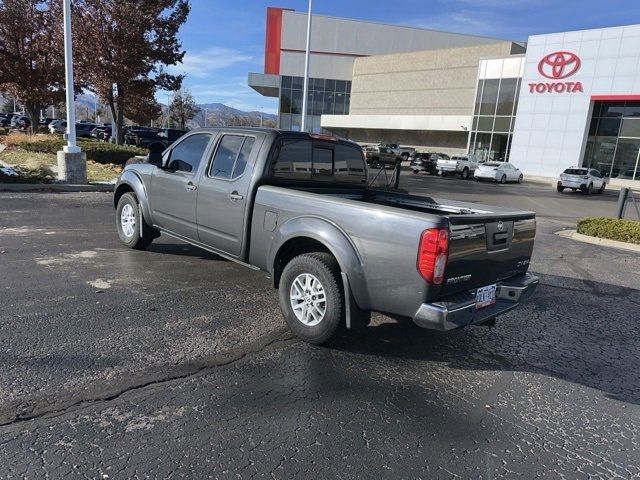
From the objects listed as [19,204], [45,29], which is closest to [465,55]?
[45,29]

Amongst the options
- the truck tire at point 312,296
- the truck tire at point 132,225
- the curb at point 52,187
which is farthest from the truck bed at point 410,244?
the curb at point 52,187

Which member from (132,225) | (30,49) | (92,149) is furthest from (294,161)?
(30,49)

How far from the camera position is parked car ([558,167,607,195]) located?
2773cm

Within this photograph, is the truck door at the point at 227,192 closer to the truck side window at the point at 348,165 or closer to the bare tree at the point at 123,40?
the truck side window at the point at 348,165

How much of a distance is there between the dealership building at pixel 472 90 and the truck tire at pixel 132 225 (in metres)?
37.6

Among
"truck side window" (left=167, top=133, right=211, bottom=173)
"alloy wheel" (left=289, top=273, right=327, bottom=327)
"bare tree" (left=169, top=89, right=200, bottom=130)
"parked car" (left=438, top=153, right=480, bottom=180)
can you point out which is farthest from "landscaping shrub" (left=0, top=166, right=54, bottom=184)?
"bare tree" (left=169, top=89, right=200, bottom=130)

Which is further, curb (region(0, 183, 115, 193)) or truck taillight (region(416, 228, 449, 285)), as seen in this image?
curb (region(0, 183, 115, 193))

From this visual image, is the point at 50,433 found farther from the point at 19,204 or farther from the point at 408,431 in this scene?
the point at 19,204

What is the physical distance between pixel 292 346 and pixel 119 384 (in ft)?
4.82

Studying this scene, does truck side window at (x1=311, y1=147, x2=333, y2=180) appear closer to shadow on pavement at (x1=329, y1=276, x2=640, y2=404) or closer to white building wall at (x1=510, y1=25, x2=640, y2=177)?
shadow on pavement at (x1=329, y1=276, x2=640, y2=404)

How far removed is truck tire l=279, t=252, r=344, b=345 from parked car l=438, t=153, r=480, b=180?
1268 inches

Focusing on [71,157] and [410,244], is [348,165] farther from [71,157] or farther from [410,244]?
[71,157]

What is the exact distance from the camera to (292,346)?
14.2 feet

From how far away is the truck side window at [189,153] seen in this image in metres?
5.81
